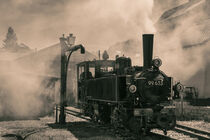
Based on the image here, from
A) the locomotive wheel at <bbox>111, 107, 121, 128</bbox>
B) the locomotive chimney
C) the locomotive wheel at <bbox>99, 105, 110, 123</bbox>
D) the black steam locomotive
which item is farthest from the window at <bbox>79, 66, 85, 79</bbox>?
the locomotive chimney

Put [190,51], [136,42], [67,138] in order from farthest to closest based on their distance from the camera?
1. [136,42]
2. [190,51]
3. [67,138]

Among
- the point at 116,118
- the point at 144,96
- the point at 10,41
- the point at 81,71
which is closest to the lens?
the point at 144,96

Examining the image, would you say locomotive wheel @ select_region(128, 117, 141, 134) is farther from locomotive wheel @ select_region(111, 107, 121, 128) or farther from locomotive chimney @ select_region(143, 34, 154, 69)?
locomotive chimney @ select_region(143, 34, 154, 69)

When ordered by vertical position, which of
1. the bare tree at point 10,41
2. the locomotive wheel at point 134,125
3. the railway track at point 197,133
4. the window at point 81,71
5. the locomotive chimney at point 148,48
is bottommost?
the railway track at point 197,133

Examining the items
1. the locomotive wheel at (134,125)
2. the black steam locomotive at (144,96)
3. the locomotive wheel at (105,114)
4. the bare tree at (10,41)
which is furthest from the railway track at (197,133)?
the bare tree at (10,41)

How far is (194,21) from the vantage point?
27.3 meters

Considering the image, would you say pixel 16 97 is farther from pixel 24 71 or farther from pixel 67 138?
pixel 67 138

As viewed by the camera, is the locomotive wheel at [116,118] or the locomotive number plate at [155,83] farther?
the locomotive wheel at [116,118]

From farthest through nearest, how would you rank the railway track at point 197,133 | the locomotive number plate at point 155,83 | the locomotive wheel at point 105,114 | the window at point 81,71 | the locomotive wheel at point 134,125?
1. the window at point 81,71
2. the locomotive wheel at point 105,114
3. the locomotive number plate at point 155,83
4. the locomotive wheel at point 134,125
5. the railway track at point 197,133

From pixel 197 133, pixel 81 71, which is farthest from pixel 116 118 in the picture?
pixel 81 71

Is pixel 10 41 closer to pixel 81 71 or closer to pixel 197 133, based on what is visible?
pixel 81 71

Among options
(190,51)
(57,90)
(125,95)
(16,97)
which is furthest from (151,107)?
(57,90)

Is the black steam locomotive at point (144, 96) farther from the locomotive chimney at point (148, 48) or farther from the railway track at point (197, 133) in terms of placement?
the railway track at point (197, 133)

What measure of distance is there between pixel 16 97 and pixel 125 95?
7934 millimetres
